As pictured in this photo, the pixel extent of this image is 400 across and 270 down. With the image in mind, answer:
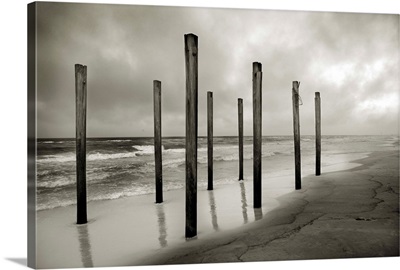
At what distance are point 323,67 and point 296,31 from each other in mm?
609

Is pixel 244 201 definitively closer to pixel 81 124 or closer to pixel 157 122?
pixel 157 122

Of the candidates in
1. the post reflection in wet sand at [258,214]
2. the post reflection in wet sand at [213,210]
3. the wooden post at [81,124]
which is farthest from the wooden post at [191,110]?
the wooden post at [81,124]

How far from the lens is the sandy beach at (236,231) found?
3.88m

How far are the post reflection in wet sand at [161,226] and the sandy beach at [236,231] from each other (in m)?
0.01

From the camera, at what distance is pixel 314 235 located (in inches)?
168

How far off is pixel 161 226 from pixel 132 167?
25.8ft

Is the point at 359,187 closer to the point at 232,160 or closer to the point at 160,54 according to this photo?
the point at 160,54

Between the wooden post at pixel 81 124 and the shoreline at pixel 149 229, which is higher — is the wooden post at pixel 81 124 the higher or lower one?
the higher one

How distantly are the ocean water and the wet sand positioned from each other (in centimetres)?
96

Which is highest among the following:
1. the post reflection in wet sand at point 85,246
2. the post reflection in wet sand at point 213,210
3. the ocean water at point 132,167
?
the ocean water at point 132,167

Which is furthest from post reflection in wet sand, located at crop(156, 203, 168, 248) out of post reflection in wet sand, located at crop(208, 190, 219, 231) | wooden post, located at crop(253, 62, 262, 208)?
wooden post, located at crop(253, 62, 262, 208)

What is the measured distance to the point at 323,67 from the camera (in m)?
4.87

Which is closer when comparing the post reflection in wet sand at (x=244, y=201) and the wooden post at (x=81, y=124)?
the wooden post at (x=81, y=124)

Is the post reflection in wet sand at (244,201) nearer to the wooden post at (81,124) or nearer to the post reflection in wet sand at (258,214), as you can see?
the post reflection in wet sand at (258,214)
